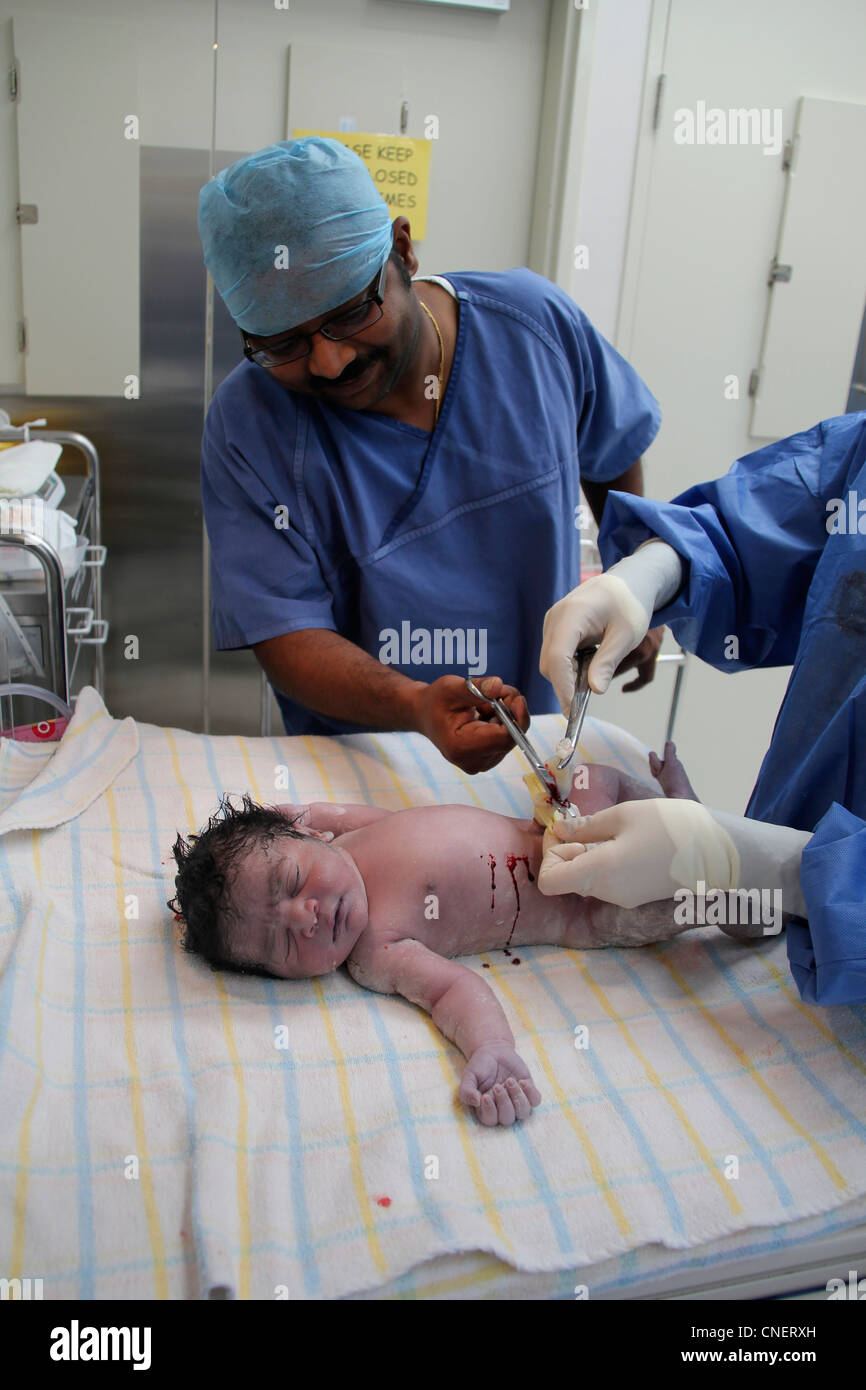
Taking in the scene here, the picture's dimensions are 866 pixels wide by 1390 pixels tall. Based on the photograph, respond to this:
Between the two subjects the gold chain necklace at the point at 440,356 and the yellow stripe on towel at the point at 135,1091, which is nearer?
the yellow stripe on towel at the point at 135,1091

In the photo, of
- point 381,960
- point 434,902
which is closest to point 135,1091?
point 381,960

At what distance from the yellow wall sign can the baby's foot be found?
169 cm

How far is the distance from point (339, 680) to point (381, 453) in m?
0.38

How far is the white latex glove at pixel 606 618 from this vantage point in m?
1.35

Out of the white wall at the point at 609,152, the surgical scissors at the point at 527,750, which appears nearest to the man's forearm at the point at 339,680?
the surgical scissors at the point at 527,750

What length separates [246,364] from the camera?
64.8 inches

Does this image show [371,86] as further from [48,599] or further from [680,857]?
[680,857]

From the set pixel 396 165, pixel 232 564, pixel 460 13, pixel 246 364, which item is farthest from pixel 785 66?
pixel 232 564

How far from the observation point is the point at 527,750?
137cm

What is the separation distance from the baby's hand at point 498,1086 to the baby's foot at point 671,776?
659 mm

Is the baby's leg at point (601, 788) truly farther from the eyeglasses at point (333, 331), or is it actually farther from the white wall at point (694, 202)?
the white wall at point (694, 202)

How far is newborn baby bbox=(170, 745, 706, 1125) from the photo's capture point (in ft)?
4.11

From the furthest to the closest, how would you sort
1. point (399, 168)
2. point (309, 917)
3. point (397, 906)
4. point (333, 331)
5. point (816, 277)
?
point (816, 277), point (399, 168), point (333, 331), point (397, 906), point (309, 917)

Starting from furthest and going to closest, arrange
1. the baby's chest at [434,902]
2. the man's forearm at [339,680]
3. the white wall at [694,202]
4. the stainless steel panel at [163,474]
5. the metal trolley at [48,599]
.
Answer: the white wall at [694,202]
the stainless steel panel at [163,474]
the metal trolley at [48,599]
the man's forearm at [339,680]
the baby's chest at [434,902]
